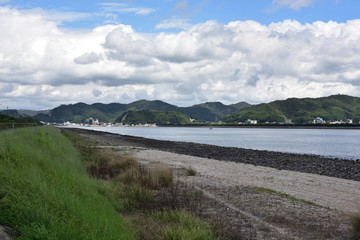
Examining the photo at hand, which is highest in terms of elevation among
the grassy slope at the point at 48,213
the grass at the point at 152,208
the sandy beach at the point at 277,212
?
the grassy slope at the point at 48,213

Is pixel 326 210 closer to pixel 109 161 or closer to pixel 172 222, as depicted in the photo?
pixel 172 222

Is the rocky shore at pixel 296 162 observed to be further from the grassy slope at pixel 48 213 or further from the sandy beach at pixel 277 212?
the grassy slope at pixel 48 213

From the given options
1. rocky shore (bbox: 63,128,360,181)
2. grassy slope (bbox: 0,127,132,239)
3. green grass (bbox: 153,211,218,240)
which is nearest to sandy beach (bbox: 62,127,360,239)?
green grass (bbox: 153,211,218,240)

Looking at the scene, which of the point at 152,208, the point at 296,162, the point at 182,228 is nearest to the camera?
the point at 182,228

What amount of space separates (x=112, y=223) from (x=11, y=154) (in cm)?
626

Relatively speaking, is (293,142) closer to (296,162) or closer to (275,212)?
(296,162)

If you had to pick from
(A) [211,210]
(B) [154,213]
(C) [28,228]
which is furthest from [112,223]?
(A) [211,210]

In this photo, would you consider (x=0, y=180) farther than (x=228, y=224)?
No

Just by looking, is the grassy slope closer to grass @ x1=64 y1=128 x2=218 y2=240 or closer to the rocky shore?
grass @ x1=64 y1=128 x2=218 y2=240

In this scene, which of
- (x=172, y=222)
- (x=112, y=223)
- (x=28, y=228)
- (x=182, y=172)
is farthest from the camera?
(x=182, y=172)

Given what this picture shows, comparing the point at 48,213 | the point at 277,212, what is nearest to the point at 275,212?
the point at 277,212

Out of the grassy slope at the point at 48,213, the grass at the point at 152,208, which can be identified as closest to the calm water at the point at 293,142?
the grass at the point at 152,208

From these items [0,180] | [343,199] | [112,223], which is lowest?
[343,199]

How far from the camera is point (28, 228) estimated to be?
4.93 m
